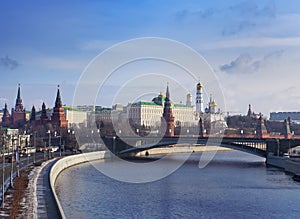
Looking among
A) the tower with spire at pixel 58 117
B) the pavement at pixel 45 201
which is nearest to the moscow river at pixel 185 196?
the pavement at pixel 45 201

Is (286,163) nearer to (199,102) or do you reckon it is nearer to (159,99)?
(159,99)

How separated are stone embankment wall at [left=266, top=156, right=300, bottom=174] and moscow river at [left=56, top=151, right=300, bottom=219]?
156 cm

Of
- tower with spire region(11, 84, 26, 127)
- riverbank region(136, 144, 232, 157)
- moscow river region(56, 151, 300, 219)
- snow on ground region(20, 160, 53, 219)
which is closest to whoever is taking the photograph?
snow on ground region(20, 160, 53, 219)

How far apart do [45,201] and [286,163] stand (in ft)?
79.3

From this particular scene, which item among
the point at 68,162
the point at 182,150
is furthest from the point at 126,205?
the point at 182,150

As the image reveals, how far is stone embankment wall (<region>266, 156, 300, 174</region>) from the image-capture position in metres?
35.7

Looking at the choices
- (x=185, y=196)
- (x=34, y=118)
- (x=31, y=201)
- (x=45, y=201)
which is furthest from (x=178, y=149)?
(x=31, y=201)

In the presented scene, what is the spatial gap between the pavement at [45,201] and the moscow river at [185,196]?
88 cm

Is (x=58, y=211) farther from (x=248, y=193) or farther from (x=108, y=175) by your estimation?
(x=108, y=175)

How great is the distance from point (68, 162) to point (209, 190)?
16952mm

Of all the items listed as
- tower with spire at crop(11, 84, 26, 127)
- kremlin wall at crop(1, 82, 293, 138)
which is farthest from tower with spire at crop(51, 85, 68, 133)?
tower with spire at crop(11, 84, 26, 127)

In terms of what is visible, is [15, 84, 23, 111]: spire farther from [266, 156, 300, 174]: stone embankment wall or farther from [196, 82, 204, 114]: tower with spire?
[266, 156, 300, 174]: stone embankment wall

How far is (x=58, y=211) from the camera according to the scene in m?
17.1

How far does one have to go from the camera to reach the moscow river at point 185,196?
20.5 metres
